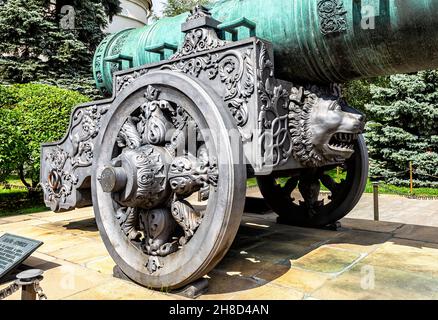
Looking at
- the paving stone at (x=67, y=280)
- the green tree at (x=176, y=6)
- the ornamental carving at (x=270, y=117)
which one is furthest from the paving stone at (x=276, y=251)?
the green tree at (x=176, y=6)

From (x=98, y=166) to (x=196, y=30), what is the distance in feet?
4.44

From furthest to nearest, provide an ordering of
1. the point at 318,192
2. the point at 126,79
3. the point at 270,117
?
1. the point at 318,192
2. the point at 126,79
3. the point at 270,117

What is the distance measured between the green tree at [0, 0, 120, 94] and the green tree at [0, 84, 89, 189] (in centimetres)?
326

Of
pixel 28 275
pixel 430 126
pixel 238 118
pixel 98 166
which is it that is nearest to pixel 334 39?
pixel 238 118

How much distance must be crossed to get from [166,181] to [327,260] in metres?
1.63

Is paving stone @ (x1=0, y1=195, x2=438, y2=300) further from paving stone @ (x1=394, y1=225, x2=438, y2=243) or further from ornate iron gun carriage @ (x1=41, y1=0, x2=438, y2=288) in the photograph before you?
ornate iron gun carriage @ (x1=41, y1=0, x2=438, y2=288)

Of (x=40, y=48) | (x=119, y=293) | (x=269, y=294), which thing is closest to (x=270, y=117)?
(x=269, y=294)

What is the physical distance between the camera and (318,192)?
182 inches

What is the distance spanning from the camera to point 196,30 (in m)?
2.86

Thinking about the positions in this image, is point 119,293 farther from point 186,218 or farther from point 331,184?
point 331,184

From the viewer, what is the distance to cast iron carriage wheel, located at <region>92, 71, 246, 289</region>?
2.36 metres

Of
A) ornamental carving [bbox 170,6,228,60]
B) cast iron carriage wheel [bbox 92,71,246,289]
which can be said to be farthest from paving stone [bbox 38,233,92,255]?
ornamental carving [bbox 170,6,228,60]
